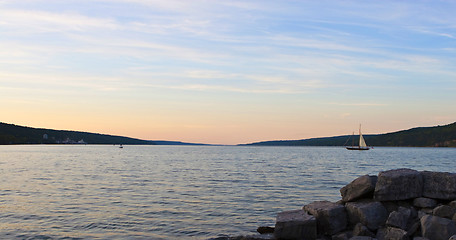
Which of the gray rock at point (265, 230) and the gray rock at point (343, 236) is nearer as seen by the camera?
the gray rock at point (343, 236)

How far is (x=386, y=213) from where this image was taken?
15.7m

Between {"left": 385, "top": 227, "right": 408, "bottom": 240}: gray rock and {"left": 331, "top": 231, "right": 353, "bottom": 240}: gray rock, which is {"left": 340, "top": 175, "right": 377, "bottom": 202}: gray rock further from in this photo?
{"left": 385, "top": 227, "right": 408, "bottom": 240}: gray rock

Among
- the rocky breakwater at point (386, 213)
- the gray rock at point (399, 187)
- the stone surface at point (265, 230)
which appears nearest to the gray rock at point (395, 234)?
the rocky breakwater at point (386, 213)

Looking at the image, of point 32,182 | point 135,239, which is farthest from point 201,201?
point 32,182

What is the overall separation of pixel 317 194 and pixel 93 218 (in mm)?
16945

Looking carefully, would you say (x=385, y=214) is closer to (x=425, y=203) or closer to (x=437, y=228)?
(x=425, y=203)

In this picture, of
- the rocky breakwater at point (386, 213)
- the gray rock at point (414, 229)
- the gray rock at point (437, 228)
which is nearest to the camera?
the gray rock at point (437, 228)

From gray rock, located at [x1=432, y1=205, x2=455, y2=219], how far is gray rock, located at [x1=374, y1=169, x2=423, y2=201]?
1.17m

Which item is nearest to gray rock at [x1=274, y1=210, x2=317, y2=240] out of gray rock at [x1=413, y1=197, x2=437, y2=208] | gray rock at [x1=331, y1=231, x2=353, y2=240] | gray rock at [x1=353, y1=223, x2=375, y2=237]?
gray rock at [x1=331, y1=231, x2=353, y2=240]

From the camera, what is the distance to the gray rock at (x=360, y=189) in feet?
55.2

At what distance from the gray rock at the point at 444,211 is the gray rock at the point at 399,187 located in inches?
46.2

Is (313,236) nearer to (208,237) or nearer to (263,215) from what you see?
(208,237)

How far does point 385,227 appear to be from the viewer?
14992 mm

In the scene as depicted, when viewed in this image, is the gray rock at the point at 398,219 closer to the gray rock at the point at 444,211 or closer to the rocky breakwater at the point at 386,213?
the rocky breakwater at the point at 386,213
